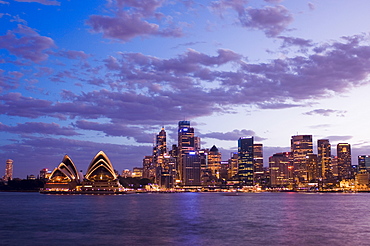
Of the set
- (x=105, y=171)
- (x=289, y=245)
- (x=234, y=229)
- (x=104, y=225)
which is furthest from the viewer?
(x=105, y=171)

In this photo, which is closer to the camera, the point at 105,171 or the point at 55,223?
the point at 55,223

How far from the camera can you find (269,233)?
143 feet

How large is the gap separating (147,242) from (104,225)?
15074 millimetres

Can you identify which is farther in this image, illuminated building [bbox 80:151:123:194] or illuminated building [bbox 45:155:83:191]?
illuminated building [bbox 45:155:83:191]

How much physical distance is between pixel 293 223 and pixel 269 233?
11.4 metres

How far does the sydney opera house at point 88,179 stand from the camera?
604 feet

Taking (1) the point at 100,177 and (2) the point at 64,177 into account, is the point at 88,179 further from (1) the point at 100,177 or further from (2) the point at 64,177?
(2) the point at 64,177

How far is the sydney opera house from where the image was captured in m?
184

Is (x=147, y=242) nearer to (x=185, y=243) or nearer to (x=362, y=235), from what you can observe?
(x=185, y=243)

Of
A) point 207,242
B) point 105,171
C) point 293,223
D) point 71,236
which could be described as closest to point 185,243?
point 207,242

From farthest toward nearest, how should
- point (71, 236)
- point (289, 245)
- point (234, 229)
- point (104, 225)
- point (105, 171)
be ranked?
point (105, 171) < point (104, 225) < point (234, 229) < point (71, 236) < point (289, 245)

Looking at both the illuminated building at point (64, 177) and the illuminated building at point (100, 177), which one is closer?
the illuminated building at point (100, 177)

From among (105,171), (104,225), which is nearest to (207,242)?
(104,225)

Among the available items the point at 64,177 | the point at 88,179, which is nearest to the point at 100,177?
the point at 88,179
